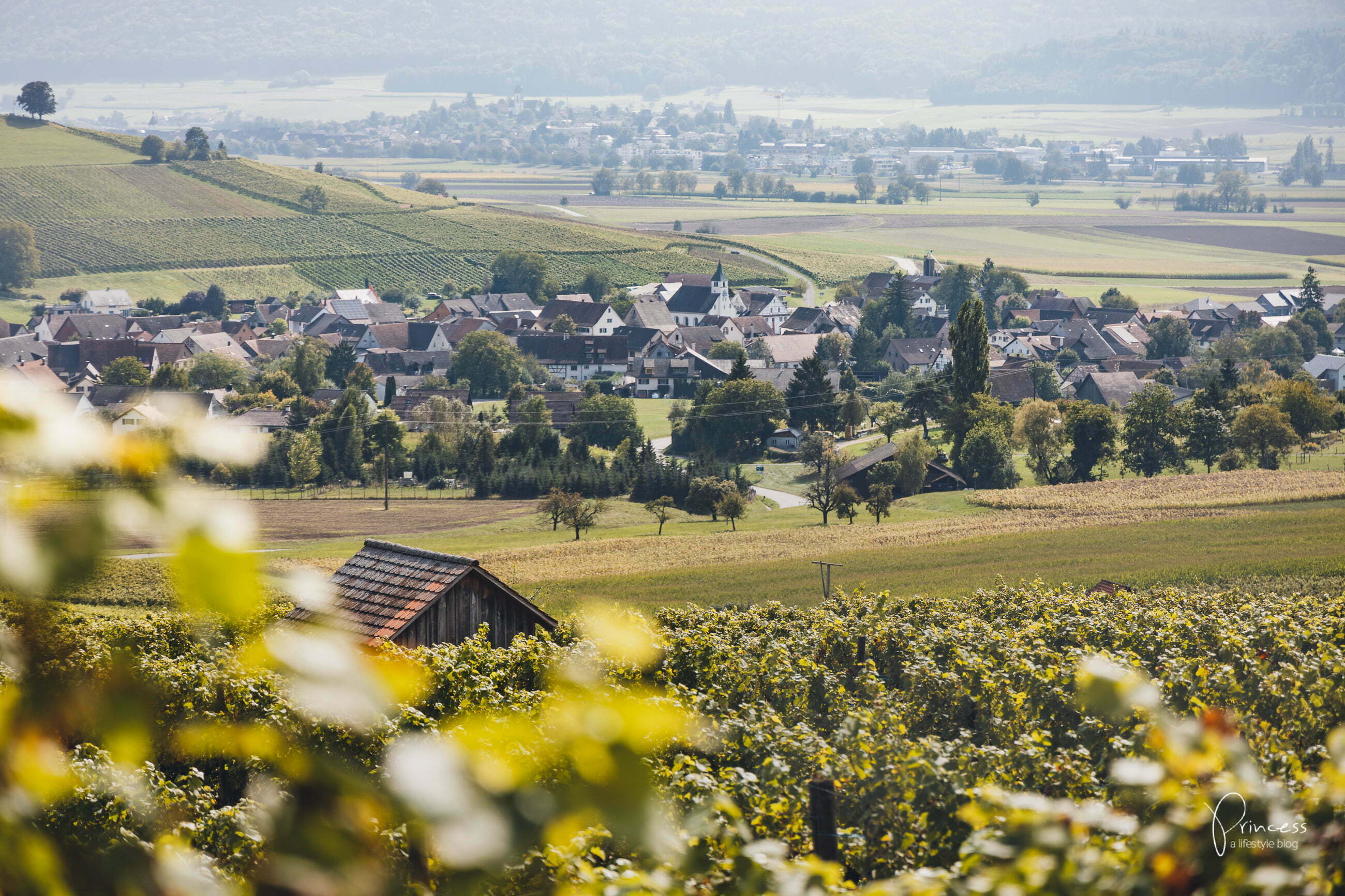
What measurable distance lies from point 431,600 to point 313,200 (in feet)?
482

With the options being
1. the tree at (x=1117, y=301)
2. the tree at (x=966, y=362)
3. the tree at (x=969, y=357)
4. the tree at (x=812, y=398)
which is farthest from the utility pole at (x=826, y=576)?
the tree at (x=1117, y=301)

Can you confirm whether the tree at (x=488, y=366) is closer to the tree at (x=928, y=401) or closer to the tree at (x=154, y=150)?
the tree at (x=928, y=401)

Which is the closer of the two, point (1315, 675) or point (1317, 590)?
point (1315, 675)

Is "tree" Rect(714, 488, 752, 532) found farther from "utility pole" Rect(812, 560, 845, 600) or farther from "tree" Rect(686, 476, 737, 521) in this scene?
"utility pole" Rect(812, 560, 845, 600)

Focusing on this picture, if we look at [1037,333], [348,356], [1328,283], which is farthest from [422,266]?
[1328,283]

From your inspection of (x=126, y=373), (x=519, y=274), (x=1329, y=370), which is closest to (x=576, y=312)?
(x=519, y=274)

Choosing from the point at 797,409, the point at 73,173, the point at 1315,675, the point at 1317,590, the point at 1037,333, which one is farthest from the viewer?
the point at 73,173

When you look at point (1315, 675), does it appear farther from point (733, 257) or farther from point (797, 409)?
point (733, 257)

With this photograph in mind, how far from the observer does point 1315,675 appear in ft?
44.4

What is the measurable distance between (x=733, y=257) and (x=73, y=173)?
84.6m

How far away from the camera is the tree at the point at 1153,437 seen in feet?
205

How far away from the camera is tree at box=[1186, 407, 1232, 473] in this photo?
62.8 metres

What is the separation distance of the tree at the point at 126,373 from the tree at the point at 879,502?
52.4 m

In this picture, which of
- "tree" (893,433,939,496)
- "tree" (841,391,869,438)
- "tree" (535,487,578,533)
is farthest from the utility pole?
"tree" (841,391,869,438)
